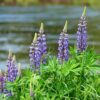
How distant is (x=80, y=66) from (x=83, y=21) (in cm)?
73

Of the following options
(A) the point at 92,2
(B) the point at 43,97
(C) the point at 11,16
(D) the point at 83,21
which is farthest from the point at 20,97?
(A) the point at 92,2

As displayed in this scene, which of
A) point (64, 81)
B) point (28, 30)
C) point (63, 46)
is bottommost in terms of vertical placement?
point (64, 81)

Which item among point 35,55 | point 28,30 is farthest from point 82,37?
point 28,30

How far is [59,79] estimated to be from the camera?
17.6 feet

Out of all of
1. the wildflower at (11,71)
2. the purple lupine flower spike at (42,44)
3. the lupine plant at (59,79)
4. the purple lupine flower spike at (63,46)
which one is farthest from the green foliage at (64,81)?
the purple lupine flower spike at (42,44)

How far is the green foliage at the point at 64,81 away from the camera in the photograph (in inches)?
207

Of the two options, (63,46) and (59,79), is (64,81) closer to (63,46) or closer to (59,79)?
(59,79)

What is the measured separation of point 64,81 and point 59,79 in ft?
0.22

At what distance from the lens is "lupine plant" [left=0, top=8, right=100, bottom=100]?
208 inches

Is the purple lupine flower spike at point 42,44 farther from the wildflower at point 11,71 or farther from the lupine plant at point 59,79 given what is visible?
the wildflower at point 11,71

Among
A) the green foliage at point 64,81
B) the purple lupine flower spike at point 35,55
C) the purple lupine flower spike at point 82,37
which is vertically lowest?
the green foliage at point 64,81

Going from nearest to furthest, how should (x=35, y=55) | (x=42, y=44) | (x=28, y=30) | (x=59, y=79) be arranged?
(x=59, y=79) < (x=35, y=55) < (x=42, y=44) < (x=28, y=30)

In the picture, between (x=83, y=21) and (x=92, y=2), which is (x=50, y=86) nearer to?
(x=83, y=21)

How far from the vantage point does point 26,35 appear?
24828 mm
